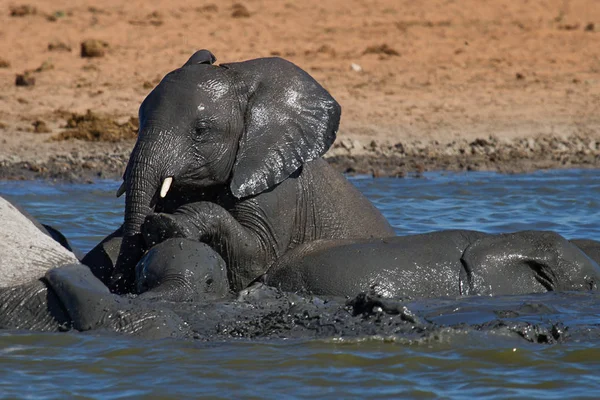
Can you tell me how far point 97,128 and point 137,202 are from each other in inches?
292

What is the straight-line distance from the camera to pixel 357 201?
7984 mm

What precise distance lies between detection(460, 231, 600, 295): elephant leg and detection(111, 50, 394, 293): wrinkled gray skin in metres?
0.89

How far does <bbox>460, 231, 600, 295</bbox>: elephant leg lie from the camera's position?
24.0ft

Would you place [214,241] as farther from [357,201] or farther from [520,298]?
[520,298]

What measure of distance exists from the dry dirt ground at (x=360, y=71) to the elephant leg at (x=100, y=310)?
716cm

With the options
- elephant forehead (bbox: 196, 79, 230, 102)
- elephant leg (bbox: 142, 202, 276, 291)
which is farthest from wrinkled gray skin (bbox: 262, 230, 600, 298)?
elephant forehead (bbox: 196, 79, 230, 102)

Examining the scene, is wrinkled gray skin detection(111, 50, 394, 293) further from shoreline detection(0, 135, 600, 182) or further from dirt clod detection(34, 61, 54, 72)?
dirt clod detection(34, 61, 54, 72)

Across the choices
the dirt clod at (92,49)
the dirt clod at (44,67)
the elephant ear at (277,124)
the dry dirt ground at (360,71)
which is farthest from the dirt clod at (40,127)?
the elephant ear at (277,124)

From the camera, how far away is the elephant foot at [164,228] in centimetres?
Result: 694

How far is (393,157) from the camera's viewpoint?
1398 centimetres

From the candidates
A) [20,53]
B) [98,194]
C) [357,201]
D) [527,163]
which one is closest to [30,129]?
[98,194]

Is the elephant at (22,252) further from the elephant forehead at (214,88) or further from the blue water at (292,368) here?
the elephant forehead at (214,88)

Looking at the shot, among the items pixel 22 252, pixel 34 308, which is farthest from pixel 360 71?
pixel 34 308

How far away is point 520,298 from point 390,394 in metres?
1.67
